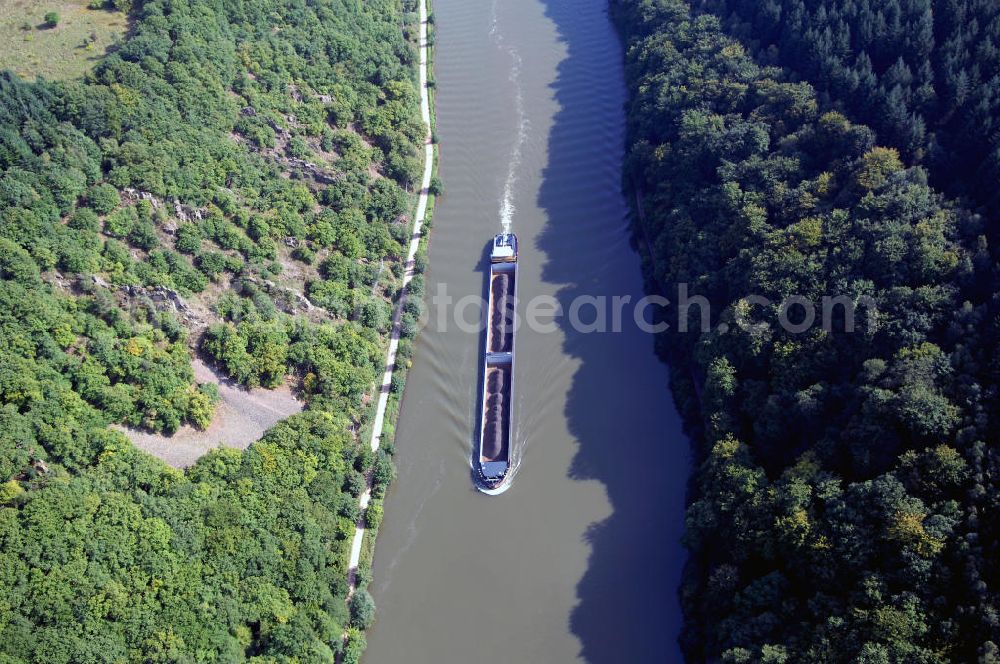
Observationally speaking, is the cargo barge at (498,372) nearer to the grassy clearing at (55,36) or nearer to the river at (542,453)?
the river at (542,453)

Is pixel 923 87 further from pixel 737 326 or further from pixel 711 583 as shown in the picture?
pixel 711 583

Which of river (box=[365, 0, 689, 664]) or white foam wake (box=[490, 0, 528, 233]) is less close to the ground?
white foam wake (box=[490, 0, 528, 233])

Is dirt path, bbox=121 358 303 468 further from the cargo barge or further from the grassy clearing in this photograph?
the grassy clearing

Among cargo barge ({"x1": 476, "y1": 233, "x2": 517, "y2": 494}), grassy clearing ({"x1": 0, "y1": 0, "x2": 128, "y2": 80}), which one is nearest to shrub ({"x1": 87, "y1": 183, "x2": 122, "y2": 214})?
grassy clearing ({"x1": 0, "y1": 0, "x2": 128, "y2": 80})

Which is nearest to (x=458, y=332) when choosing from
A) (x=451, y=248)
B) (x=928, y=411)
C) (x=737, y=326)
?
(x=451, y=248)

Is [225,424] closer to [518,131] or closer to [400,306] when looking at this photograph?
[400,306]

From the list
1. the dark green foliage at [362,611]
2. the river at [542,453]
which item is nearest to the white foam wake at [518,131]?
the river at [542,453]
